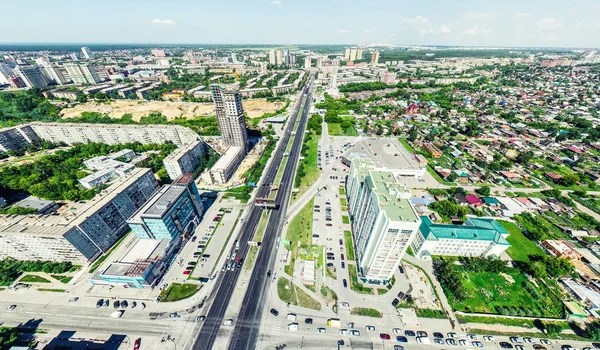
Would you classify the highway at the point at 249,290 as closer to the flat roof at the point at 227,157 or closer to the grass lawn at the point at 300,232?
the grass lawn at the point at 300,232

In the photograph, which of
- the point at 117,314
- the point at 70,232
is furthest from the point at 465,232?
the point at 70,232

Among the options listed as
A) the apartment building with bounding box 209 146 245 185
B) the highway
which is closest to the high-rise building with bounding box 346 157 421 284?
the highway

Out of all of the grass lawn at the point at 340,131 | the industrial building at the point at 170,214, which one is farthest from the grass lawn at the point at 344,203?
the grass lawn at the point at 340,131

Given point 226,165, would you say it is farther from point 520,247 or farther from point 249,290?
point 520,247

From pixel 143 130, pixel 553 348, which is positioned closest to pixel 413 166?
pixel 553 348

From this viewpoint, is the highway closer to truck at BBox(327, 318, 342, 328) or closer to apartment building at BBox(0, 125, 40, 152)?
truck at BBox(327, 318, 342, 328)

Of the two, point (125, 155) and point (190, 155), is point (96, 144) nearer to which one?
point (125, 155)
